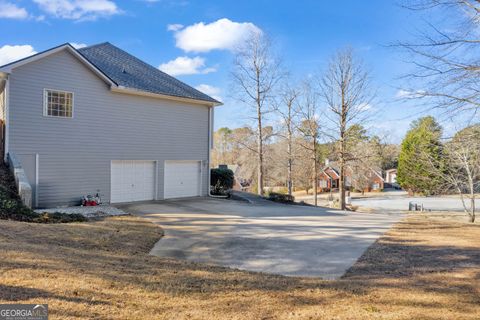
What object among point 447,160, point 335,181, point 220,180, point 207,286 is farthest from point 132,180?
point 335,181

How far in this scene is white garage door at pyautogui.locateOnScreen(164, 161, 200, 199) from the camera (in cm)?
1684

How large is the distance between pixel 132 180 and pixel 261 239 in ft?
27.6

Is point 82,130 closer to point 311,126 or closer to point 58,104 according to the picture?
point 58,104

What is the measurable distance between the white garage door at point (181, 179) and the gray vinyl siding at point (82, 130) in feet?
1.35

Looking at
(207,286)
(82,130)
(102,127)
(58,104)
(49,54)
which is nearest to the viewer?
(207,286)

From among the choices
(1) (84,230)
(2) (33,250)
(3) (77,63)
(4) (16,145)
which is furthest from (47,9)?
(2) (33,250)

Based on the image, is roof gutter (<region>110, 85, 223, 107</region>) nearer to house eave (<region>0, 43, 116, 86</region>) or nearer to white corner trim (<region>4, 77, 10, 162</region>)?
house eave (<region>0, 43, 116, 86</region>)

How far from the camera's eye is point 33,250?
5988mm

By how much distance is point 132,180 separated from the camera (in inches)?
613

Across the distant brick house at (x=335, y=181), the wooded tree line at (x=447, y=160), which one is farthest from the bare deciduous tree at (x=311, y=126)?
the distant brick house at (x=335, y=181)

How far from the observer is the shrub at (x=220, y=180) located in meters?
20.3

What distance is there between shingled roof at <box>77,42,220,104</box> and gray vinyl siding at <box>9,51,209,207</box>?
0.58m

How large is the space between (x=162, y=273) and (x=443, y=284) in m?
4.39

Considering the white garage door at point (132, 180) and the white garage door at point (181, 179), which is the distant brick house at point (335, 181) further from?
the white garage door at point (132, 180)
